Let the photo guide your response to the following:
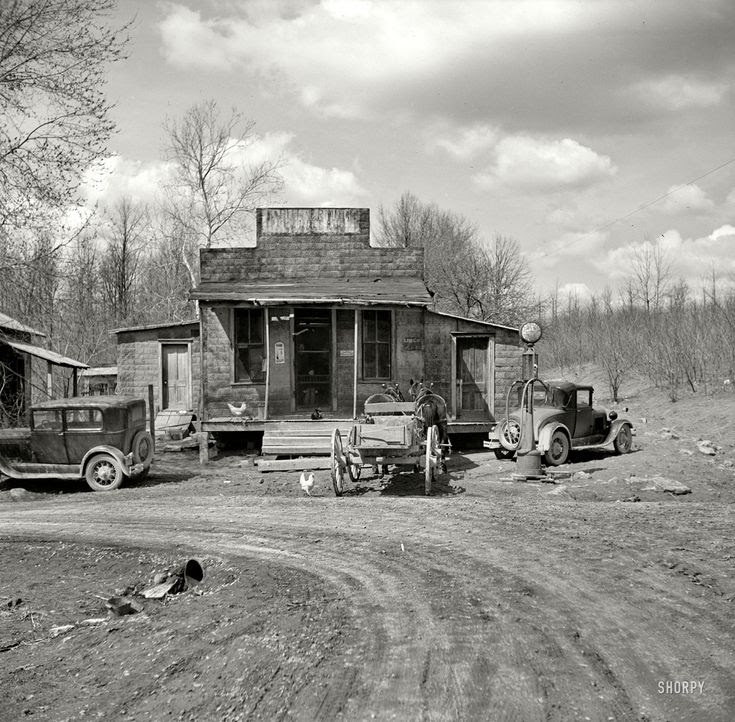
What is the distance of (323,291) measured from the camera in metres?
16.8

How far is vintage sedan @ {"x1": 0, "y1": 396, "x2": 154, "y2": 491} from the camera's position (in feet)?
42.0

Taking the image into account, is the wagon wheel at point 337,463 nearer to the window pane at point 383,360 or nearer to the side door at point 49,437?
the side door at point 49,437

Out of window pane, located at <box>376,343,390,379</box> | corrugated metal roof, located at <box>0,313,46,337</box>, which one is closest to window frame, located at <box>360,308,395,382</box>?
window pane, located at <box>376,343,390,379</box>

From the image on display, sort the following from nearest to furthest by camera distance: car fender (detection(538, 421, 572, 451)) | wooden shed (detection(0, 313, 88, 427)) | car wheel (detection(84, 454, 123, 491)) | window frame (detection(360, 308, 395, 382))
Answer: car wheel (detection(84, 454, 123, 491))
car fender (detection(538, 421, 572, 451))
window frame (detection(360, 308, 395, 382))
wooden shed (detection(0, 313, 88, 427))

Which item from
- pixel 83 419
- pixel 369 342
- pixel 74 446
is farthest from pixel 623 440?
pixel 74 446

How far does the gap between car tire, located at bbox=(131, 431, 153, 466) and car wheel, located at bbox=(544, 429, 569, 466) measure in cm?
817

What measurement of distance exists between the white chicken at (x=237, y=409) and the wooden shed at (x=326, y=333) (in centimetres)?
8

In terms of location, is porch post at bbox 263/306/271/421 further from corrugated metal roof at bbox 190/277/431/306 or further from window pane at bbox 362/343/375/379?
window pane at bbox 362/343/375/379

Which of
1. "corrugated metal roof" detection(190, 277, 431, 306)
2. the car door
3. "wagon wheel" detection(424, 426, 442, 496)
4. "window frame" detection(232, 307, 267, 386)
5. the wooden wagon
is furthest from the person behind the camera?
"window frame" detection(232, 307, 267, 386)

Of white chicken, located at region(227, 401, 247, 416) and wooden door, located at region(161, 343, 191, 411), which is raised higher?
wooden door, located at region(161, 343, 191, 411)

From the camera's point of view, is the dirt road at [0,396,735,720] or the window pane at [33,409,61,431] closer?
the dirt road at [0,396,735,720]

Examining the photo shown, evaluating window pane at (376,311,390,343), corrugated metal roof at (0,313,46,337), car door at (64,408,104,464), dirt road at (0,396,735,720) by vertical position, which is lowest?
dirt road at (0,396,735,720)

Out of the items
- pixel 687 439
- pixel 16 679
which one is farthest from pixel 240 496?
pixel 687 439

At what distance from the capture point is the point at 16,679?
4.89m
